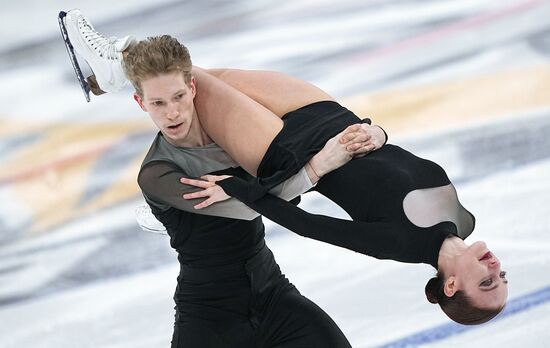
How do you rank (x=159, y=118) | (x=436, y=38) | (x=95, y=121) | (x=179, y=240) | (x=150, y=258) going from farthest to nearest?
(x=436, y=38)
(x=95, y=121)
(x=150, y=258)
(x=179, y=240)
(x=159, y=118)

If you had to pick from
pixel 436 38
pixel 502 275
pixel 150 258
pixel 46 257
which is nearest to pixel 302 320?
pixel 502 275

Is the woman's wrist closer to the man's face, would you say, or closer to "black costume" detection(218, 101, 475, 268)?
"black costume" detection(218, 101, 475, 268)

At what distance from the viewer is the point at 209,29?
5.37m

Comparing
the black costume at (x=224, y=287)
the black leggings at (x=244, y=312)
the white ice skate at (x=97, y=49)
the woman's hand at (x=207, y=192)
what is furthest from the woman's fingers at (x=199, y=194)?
the white ice skate at (x=97, y=49)

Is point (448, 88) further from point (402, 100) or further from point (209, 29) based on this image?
point (209, 29)

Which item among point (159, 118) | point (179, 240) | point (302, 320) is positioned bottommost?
point (302, 320)

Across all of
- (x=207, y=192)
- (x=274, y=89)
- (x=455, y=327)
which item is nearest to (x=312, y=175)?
(x=207, y=192)

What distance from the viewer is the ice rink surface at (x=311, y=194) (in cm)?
392

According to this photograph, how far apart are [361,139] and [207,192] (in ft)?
1.59

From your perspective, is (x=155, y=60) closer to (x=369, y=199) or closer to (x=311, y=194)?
(x=369, y=199)

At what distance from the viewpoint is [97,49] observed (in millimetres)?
3350

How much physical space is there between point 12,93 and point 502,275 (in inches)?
121

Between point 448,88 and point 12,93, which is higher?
point 12,93

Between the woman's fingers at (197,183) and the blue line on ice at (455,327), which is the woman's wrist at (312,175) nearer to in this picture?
the woman's fingers at (197,183)
